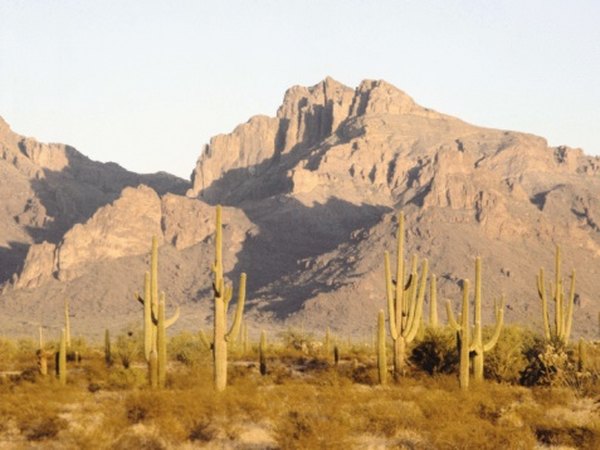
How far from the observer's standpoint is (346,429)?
16656 millimetres

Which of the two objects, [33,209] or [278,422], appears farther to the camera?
[33,209]

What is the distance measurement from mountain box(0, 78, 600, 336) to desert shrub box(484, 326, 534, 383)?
8492cm

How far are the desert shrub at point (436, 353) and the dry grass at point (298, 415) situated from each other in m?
2.23

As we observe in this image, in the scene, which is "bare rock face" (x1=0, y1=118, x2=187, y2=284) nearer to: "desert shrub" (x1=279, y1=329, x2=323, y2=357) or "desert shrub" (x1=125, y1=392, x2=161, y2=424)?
"desert shrub" (x1=279, y1=329, x2=323, y2=357)

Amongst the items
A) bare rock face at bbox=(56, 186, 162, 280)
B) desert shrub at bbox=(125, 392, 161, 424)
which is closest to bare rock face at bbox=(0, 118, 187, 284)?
bare rock face at bbox=(56, 186, 162, 280)

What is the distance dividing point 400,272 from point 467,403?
6.30 metres

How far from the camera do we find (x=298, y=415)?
17.5 metres

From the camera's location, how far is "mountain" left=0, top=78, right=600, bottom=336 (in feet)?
413

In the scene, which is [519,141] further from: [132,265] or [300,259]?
[132,265]

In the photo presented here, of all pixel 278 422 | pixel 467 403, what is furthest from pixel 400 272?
pixel 278 422

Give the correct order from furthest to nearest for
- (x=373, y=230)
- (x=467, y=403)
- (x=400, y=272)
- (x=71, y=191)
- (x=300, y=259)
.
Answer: (x=71, y=191) → (x=300, y=259) → (x=373, y=230) → (x=400, y=272) → (x=467, y=403)

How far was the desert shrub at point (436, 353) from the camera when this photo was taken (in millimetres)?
25641

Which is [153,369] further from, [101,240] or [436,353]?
[101,240]

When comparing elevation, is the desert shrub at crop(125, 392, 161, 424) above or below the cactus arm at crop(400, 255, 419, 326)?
below
